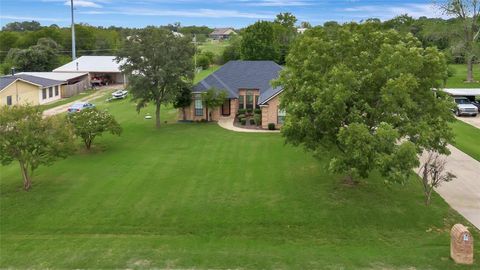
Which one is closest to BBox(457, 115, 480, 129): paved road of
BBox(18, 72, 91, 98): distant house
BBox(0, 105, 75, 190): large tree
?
BBox(0, 105, 75, 190): large tree

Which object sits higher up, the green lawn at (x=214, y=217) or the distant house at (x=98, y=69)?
the distant house at (x=98, y=69)

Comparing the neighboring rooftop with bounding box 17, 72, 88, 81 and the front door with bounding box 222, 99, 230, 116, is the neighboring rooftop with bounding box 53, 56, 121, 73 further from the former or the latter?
the front door with bounding box 222, 99, 230, 116

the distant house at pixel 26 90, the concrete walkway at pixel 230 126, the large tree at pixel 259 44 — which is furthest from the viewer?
the large tree at pixel 259 44

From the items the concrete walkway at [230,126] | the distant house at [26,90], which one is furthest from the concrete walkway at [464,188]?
the distant house at [26,90]

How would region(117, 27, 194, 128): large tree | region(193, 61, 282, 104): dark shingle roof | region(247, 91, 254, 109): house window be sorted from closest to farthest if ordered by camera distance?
region(117, 27, 194, 128): large tree < region(193, 61, 282, 104): dark shingle roof < region(247, 91, 254, 109): house window

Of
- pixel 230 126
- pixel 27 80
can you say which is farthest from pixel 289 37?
pixel 230 126

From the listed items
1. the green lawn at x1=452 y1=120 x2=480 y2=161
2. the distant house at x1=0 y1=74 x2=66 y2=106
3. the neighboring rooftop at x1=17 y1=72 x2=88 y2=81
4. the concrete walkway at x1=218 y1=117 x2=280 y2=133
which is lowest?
the green lawn at x1=452 y1=120 x2=480 y2=161

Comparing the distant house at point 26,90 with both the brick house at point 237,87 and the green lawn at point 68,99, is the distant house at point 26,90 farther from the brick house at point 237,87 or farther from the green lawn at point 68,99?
the brick house at point 237,87
